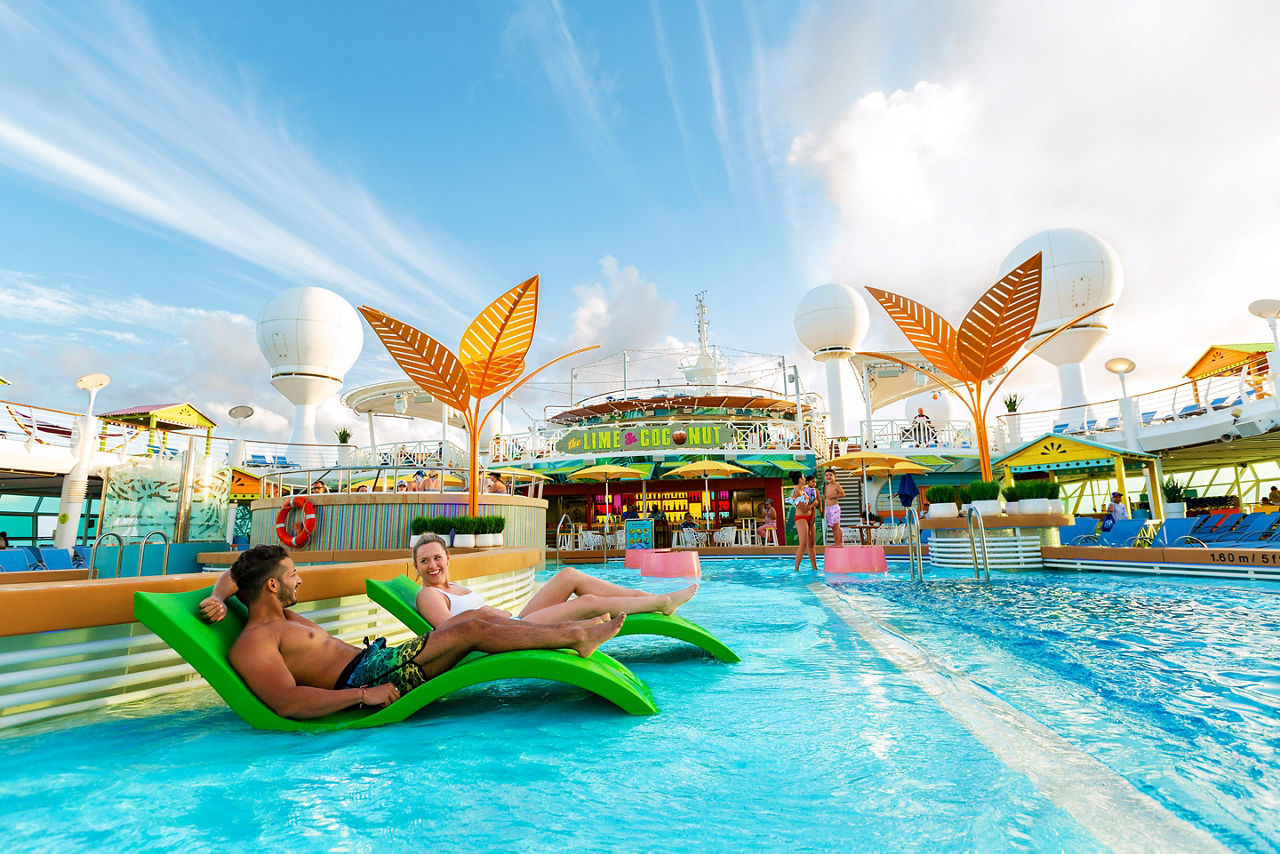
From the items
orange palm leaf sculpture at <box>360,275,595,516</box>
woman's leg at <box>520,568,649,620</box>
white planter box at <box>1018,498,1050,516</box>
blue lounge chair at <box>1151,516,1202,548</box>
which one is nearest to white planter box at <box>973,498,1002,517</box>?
white planter box at <box>1018,498,1050,516</box>

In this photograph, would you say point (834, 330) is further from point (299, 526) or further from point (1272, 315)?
point (299, 526)

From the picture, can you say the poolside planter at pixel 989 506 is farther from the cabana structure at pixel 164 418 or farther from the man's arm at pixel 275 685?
the cabana structure at pixel 164 418

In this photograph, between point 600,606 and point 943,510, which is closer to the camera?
point 600,606

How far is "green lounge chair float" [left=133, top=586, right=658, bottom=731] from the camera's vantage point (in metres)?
2.48

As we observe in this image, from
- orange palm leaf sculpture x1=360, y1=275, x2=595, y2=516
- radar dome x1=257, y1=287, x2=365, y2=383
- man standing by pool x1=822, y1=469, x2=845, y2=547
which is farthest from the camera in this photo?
radar dome x1=257, y1=287, x2=365, y2=383

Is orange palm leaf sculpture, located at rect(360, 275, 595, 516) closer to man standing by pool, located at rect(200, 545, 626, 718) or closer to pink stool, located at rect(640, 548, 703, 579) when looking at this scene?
pink stool, located at rect(640, 548, 703, 579)

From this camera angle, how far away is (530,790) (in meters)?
2.05

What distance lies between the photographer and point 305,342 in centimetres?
2753

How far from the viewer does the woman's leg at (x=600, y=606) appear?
11.9 ft

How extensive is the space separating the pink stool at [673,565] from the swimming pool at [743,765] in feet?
22.6

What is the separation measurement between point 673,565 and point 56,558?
10.3 meters

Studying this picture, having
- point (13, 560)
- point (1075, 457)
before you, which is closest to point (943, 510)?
point (1075, 457)

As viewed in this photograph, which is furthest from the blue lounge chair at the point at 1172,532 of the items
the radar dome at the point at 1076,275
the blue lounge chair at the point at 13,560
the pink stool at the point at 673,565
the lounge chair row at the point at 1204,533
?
the blue lounge chair at the point at 13,560

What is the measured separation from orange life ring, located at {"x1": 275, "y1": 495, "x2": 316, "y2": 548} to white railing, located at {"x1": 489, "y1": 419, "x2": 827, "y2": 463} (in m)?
14.3
